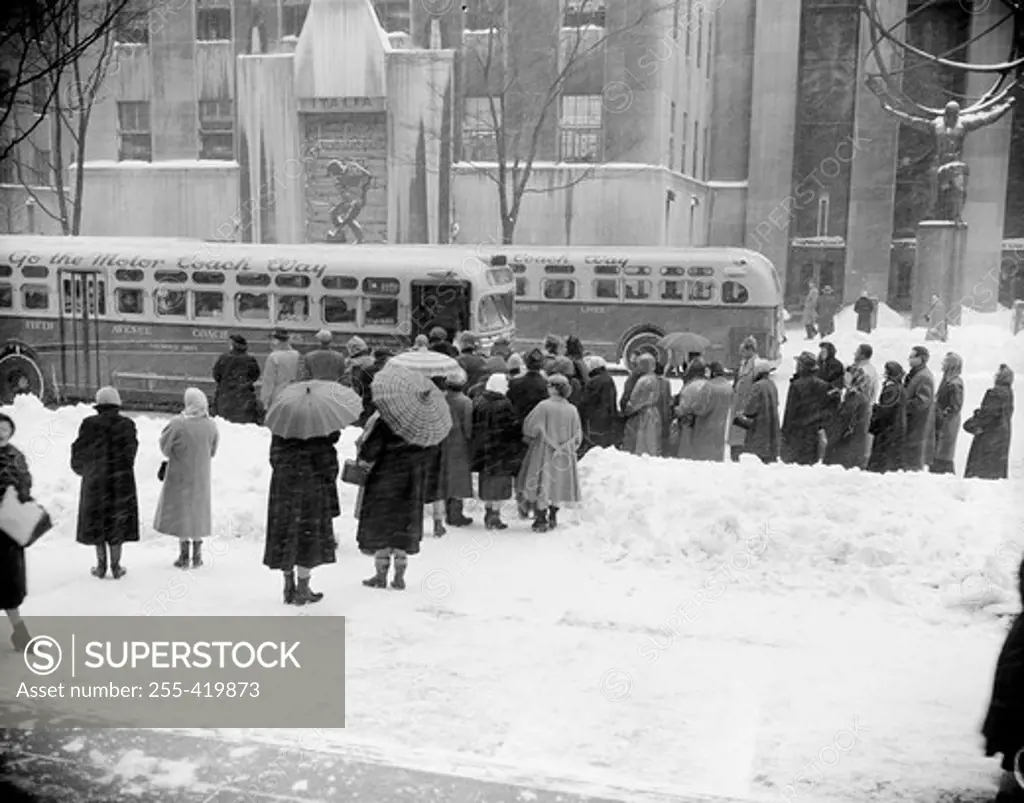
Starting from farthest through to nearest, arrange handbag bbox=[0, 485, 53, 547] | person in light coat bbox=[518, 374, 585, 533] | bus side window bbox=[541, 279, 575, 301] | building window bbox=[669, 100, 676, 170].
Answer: building window bbox=[669, 100, 676, 170] → bus side window bbox=[541, 279, 575, 301] → person in light coat bbox=[518, 374, 585, 533] → handbag bbox=[0, 485, 53, 547]

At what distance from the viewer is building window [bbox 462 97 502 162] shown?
31062 millimetres

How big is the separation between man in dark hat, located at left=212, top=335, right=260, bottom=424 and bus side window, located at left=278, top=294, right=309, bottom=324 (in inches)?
132

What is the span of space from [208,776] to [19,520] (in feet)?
7.42

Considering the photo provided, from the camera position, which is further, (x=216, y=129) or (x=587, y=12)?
(x=216, y=129)

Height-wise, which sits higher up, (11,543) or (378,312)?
(378,312)

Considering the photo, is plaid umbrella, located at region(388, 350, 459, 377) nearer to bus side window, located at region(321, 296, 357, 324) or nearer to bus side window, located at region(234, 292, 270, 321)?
bus side window, located at region(321, 296, 357, 324)

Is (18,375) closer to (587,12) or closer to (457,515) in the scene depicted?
(457,515)

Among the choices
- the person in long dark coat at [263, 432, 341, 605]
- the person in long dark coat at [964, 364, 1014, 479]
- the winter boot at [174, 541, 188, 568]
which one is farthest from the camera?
the person in long dark coat at [964, 364, 1014, 479]

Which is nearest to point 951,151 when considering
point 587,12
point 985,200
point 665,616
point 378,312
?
point 985,200

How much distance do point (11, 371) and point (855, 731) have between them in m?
16.4

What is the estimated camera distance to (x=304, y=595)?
8.27 metres

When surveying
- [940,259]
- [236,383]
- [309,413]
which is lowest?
[236,383]

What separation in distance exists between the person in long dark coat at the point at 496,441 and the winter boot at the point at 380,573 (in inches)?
74.0

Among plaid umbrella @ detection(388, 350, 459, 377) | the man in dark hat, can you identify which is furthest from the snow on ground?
the man in dark hat
